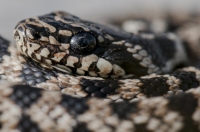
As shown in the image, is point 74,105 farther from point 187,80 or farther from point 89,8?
point 89,8

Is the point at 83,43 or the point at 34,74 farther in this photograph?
the point at 83,43

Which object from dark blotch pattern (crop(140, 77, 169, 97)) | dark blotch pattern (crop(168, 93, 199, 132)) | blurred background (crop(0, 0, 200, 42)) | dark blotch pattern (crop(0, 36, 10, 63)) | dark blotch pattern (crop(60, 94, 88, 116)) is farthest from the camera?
blurred background (crop(0, 0, 200, 42))

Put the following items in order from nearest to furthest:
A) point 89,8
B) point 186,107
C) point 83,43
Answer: point 186,107 < point 83,43 < point 89,8

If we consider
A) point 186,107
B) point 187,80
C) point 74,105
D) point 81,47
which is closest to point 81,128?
point 74,105

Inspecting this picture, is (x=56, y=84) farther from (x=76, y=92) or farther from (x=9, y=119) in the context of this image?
(x=9, y=119)

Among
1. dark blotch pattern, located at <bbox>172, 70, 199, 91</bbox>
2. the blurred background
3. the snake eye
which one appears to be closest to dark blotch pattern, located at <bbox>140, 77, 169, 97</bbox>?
dark blotch pattern, located at <bbox>172, 70, 199, 91</bbox>

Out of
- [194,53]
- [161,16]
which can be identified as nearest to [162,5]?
[161,16]

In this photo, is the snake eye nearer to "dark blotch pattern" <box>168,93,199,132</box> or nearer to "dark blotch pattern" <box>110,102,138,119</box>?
"dark blotch pattern" <box>110,102,138,119</box>

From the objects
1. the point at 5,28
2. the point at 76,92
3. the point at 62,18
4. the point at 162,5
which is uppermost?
the point at 62,18
